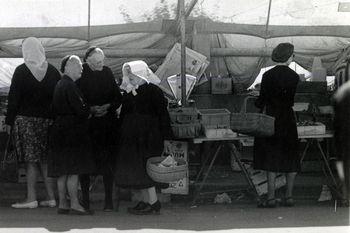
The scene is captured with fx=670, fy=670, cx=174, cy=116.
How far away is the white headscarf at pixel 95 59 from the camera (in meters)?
7.43

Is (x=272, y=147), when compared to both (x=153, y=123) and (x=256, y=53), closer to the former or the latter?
(x=153, y=123)

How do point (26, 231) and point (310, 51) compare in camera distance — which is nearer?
point (26, 231)

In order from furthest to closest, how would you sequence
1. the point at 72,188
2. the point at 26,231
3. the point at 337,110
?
the point at 72,188, the point at 26,231, the point at 337,110

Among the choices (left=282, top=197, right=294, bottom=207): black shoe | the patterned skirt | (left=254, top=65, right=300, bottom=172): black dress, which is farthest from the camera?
(left=282, top=197, right=294, bottom=207): black shoe

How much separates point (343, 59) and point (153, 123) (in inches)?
161

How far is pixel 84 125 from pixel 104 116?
336 millimetres

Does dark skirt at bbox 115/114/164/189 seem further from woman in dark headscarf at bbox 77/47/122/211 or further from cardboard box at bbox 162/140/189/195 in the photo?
cardboard box at bbox 162/140/189/195

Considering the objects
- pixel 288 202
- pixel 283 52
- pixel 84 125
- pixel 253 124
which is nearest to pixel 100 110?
pixel 84 125

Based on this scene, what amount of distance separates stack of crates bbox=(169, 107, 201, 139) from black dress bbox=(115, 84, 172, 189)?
357 mm

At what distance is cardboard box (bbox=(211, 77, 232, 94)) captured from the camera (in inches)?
389

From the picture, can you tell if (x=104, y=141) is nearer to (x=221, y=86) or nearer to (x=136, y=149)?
(x=136, y=149)

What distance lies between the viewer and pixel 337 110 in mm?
5023

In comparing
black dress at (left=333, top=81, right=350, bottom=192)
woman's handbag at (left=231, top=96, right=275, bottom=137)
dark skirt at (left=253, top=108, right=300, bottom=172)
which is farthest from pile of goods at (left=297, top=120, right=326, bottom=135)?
black dress at (left=333, top=81, right=350, bottom=192)

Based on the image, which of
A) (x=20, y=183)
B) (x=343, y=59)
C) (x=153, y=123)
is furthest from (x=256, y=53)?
(x=20, y=183)
